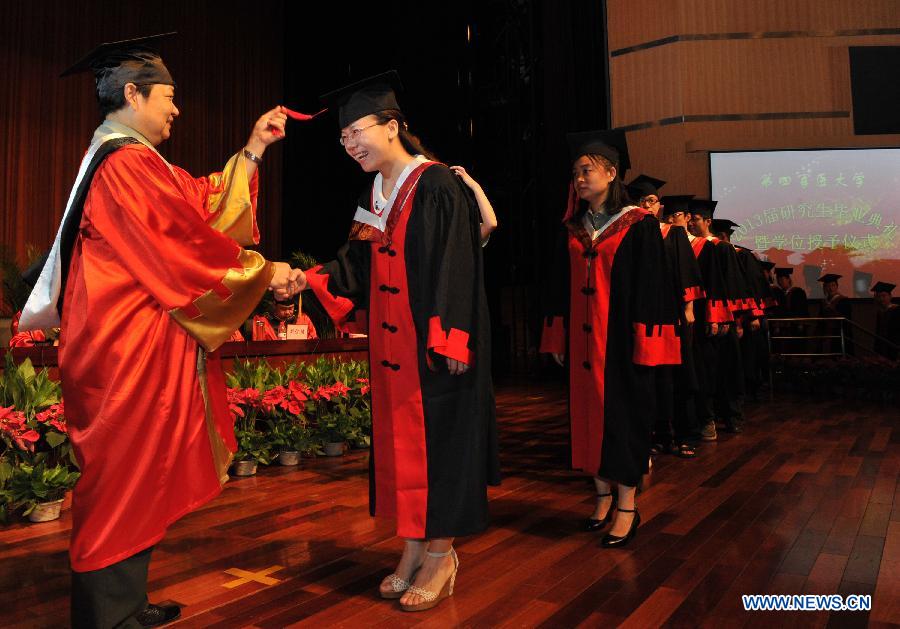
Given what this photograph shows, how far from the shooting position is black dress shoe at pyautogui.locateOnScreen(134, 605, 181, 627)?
1.80m

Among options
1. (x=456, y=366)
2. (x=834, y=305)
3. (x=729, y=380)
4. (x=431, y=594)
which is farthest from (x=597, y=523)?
(x=834, y=305)

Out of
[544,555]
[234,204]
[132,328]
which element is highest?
[234,204]

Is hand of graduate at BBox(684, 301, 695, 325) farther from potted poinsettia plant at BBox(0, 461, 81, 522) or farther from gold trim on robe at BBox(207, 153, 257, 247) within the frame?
potted poinsettia plant at BBox(0, 461, 81, 522)

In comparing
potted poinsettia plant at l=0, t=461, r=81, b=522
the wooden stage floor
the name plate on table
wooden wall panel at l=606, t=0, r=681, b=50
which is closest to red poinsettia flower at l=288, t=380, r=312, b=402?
the wooden stage floor

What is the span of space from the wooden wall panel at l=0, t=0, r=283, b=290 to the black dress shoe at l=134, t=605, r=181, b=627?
7635 millimetres

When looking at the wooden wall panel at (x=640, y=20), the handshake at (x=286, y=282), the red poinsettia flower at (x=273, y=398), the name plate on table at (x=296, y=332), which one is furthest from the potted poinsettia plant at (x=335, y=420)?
the wooden wall panel at (x=640, y=20)

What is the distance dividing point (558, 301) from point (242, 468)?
207cm

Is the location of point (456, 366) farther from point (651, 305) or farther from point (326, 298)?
point (651, 305)

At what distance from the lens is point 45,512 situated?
9.45ft

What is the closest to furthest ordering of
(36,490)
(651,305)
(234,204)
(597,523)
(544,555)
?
(234,204), (544,555), (651,305), (597,523), (36,490)

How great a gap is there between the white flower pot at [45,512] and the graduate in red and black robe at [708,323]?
3.80 m

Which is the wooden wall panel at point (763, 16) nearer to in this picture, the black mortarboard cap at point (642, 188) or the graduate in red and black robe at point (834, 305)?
the graduate in red and black robe at point (834, 305)

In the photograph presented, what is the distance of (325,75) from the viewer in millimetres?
9930

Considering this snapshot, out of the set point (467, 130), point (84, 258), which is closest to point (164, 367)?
point (84, 258)
